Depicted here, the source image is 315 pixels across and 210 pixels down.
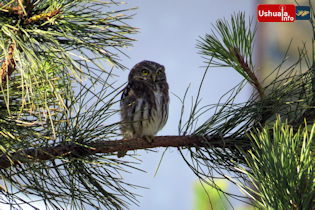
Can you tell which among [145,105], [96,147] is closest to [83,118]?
[96,147]

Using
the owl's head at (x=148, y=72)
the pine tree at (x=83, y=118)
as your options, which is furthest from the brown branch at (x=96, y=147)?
the owl's head at (x=148, y=72)

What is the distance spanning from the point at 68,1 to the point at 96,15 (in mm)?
88

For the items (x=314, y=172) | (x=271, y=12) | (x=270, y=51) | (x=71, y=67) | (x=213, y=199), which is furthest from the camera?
(x=270, y=51)

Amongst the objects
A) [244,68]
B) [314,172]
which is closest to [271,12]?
[244,68]

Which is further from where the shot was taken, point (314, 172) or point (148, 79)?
point (148, 79)

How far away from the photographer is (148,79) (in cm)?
191

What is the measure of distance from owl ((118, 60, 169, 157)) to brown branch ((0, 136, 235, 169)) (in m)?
0.53

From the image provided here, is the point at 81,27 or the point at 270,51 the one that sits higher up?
the point at 270,51

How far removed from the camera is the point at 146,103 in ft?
5.37

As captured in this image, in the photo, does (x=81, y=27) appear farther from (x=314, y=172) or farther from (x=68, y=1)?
(x=314, y=172)

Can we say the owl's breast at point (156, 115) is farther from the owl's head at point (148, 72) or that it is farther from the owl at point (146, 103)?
the owl's head at point (148, 72)

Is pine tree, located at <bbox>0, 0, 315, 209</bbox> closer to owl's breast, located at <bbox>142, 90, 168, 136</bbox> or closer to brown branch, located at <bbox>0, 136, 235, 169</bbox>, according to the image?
brown branch, located at <bbox>0, 136, 235, 169</bbox>

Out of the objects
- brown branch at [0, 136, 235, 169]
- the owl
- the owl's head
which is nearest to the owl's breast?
the owl

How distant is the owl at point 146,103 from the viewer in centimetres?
163
